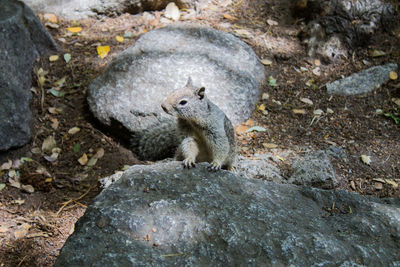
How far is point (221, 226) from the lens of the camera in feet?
6.59

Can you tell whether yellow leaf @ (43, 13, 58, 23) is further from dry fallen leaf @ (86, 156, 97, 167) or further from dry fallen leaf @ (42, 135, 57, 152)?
dry fallen leaf @ (86, 156, 97, 167)

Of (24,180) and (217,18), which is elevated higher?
(217,18)

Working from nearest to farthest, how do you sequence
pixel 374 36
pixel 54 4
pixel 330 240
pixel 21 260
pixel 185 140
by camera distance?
pixel 330 240
pixel 21 260
pixel 185 140
pixel 374 36
pixel 54 4

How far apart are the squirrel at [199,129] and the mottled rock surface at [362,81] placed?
1.85m

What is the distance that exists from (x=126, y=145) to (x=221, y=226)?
197 centimetres

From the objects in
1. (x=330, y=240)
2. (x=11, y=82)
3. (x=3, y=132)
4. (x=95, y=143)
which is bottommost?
(x=95, y=143)

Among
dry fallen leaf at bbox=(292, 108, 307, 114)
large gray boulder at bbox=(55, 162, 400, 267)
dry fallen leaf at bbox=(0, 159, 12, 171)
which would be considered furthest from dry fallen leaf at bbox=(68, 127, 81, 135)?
dry fallen leaf at bbox=(292, 108, 307, 114)

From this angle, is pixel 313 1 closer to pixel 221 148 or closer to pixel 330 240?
pixel 221 148

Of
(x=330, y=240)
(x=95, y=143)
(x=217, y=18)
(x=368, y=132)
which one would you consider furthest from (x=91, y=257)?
(x=217, y=18)

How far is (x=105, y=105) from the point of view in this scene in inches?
150

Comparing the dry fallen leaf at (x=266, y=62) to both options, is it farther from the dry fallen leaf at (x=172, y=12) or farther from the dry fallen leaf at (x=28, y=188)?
the dry fallen leaf at (x=28, y=188)

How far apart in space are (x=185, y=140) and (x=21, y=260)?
1405 millimetres

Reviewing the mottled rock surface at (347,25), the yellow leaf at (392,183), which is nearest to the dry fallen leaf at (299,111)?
the mottled rock surface at (347,25)

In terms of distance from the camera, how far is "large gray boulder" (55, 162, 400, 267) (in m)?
1.86
